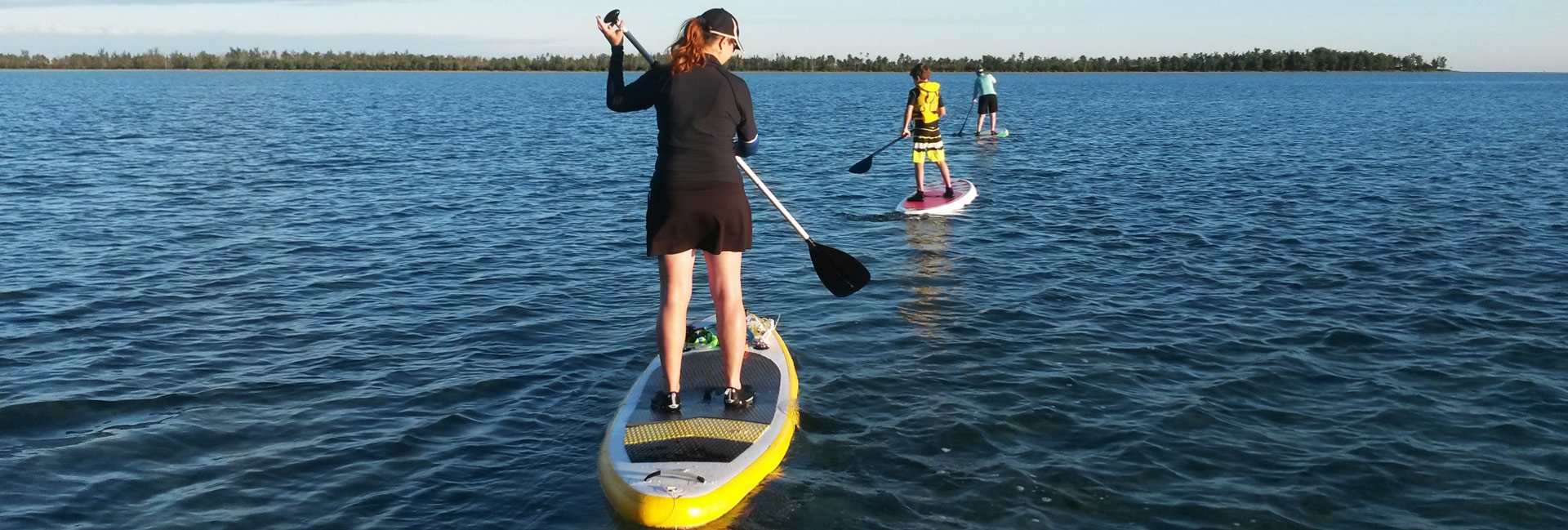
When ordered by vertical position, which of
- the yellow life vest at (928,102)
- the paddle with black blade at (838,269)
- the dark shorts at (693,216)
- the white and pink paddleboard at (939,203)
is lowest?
the white and pink paddleboard at (939,203)

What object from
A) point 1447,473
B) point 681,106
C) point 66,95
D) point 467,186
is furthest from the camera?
point 66,95

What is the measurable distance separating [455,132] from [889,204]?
2092 centimetres

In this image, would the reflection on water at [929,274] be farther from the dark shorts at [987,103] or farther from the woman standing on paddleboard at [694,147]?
the dark shorts at [987,103]

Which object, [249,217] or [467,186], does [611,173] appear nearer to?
[467,186]

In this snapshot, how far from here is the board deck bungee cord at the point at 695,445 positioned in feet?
18.8

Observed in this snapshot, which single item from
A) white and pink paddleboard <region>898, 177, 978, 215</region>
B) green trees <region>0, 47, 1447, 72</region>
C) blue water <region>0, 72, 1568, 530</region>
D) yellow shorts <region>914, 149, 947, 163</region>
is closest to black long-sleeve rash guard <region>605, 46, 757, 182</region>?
blue water <region>0, 72, 1568, 530</region>

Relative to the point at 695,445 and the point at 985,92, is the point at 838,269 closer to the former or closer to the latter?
the point at 695,445

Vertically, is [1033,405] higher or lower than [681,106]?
lower

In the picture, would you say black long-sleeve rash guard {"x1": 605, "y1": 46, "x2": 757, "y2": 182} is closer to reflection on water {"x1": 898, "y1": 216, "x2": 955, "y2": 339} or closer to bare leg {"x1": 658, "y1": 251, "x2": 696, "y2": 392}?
bare leg {"x1": 658, "y1": 251, "x2": 696, "y2": 392}

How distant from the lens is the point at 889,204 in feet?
58.9

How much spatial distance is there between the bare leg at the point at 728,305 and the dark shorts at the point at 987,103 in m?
24.2

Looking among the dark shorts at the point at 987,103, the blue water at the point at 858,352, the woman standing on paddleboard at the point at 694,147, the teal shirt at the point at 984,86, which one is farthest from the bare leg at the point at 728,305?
the dark shorts at the point at 987,103

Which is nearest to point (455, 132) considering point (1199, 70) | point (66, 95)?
point (66, 95)

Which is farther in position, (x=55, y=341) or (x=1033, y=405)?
(x=55, y=341)
